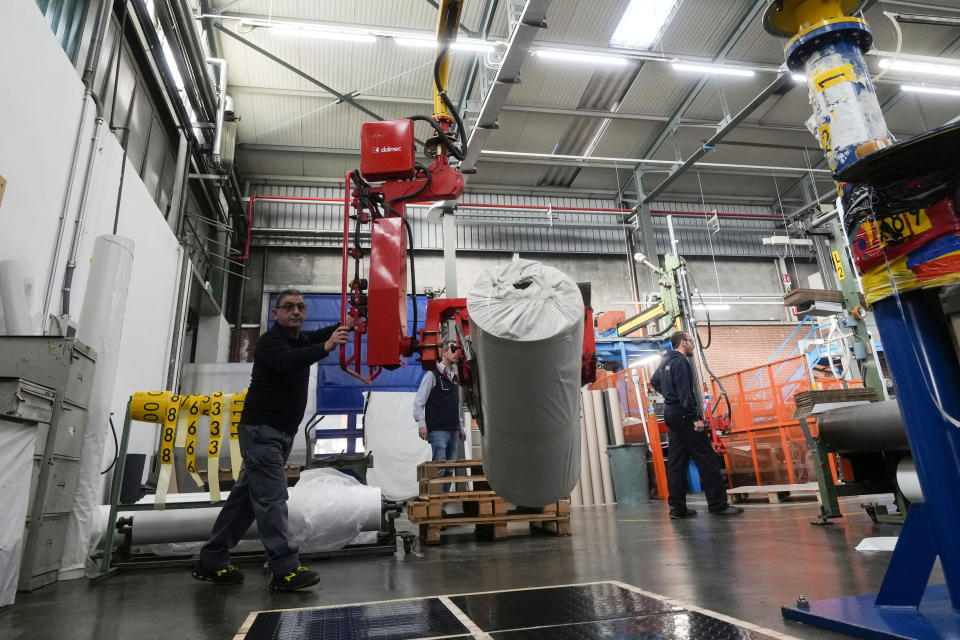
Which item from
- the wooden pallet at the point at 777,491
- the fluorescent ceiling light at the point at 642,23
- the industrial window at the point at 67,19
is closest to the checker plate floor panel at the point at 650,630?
the wooden pallet at the point at 777,491

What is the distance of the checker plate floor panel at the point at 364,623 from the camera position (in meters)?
1.94

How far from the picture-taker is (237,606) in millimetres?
2523

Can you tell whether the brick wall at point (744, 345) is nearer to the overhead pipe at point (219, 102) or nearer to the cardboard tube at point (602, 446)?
the cardboard tube at point (602, 446)

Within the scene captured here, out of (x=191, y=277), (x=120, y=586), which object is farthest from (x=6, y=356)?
(x=191, y=277)

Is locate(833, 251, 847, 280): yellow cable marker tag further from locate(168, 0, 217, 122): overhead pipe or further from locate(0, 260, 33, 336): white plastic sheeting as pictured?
locate(168, 0, 217, 122): overhead pipe

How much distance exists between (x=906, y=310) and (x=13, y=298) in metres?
4.97

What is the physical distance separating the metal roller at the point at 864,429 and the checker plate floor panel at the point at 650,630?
2.30 metres

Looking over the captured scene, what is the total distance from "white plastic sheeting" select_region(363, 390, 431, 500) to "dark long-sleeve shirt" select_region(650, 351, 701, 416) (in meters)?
4.96

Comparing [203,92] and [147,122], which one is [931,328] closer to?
[147,122]

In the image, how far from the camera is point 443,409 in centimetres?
572

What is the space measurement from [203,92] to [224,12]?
136 cm

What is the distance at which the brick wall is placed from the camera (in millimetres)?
14742

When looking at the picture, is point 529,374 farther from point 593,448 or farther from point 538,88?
point 538,88

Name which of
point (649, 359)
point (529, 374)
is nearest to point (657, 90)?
point (649, 359)
